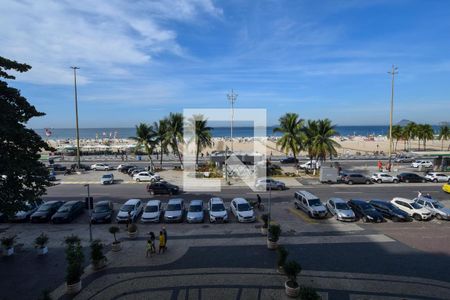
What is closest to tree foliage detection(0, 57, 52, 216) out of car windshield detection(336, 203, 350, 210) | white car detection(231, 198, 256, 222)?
white car detection(231, 198, 256, 222)

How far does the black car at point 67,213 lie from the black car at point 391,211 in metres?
25.0

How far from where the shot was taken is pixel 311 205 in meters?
24.6

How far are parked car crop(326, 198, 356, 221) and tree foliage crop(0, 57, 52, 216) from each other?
2002cm

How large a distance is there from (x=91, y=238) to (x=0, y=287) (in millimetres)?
5934

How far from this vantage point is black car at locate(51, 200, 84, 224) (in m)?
23.6

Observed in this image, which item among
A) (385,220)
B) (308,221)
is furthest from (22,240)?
(385,220)

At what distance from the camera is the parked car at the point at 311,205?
2386 centimetres

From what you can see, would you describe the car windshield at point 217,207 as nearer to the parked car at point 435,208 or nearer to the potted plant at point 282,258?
the potted plant at point 282,258

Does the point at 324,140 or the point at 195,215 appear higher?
the point at 324,140

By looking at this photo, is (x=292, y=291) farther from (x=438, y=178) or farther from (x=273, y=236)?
(x=438, y=178)

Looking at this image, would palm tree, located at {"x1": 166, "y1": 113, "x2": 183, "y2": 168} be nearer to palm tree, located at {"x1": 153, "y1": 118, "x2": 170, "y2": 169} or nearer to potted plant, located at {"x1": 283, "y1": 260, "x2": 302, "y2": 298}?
palm tree, located at {"x1": 153, "y1": 118, "x2": 170, "y2": 169}

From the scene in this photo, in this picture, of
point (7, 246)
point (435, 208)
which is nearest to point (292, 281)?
point (7, 246)

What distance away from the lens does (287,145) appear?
46.0m

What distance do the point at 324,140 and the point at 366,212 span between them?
21.4m
